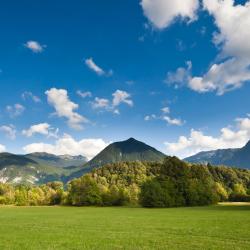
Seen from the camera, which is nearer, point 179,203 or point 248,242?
point 248,242

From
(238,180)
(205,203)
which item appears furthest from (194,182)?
(238,180)

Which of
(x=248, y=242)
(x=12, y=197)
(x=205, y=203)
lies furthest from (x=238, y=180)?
(x=248, y=242)

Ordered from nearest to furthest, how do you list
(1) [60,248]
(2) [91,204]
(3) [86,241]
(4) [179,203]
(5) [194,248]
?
(5) [194,248], (1) [60,248], (3) [86,241], (4) [179,203], (2) [91,204]

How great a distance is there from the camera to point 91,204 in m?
125

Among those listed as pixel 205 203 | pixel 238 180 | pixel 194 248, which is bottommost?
pixel 194 248

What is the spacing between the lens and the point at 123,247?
2250 cm

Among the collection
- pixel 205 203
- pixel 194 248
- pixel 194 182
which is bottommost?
pixel 194 248

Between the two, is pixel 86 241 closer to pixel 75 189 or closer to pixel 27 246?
pixel 27 246

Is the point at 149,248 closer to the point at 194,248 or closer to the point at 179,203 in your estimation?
the point at 194,248

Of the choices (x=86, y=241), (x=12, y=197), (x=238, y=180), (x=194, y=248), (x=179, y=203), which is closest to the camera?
(x=194, y=248)

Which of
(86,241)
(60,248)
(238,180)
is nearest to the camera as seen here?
(60,248)

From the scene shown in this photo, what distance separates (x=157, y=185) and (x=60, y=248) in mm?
78566

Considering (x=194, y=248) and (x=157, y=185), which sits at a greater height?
(x=157, y=185)

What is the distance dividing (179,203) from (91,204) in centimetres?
4027
